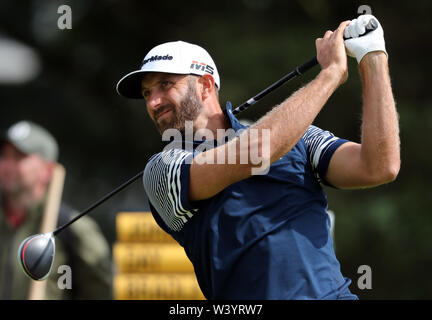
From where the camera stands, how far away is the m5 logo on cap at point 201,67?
3.92 meters

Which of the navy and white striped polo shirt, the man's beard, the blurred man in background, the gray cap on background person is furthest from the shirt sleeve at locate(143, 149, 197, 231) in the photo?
the gray cap on background person

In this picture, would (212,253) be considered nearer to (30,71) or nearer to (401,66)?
(401,66)

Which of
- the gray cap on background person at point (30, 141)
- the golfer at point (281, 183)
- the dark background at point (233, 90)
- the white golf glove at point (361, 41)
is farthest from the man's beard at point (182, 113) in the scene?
the dark background at point (233, 90)

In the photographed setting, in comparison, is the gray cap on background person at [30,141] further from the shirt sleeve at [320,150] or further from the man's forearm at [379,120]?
the man's forearm at [379,120]

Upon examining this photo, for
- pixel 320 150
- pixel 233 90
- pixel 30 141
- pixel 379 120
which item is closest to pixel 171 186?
→ pixel 320 150

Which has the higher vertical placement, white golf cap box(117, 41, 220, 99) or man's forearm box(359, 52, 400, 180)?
white golf cap box(117, 41, 220, 99)

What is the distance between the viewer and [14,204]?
20.4ft

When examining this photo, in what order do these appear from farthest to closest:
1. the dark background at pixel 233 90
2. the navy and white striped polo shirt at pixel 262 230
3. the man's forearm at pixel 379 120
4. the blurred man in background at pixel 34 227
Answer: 1. the dark background at pixel 233 90
2. the blurred man in background at pixel 34 227
3. the man's forearm at pixel 379 120
4. the navy and white striped polo shirt at pixel 262 230

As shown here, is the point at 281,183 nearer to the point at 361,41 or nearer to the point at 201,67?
the point at 361,41

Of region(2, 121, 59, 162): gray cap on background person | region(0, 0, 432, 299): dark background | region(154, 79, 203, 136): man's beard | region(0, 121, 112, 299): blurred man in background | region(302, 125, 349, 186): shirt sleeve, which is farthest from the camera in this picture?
region(0, 0, 432, 299): dark background

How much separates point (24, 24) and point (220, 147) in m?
9.33

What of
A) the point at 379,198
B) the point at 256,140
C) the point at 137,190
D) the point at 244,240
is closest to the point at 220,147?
the point at 256,140

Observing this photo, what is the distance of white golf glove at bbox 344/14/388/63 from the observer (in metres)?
3.38

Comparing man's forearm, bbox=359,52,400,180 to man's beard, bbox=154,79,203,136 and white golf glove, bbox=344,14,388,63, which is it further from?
man's beard, bbox=154,79,203,136
